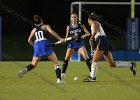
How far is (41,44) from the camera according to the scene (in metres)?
16.9

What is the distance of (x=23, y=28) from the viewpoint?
4738 cm

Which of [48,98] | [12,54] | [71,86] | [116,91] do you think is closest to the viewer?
[48,98]

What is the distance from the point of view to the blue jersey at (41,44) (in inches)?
665

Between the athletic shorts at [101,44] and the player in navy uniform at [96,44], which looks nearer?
the player in navy uniform at [96,44]

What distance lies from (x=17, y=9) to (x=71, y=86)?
32.1 metres

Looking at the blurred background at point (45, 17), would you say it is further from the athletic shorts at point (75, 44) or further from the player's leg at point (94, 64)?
the player's leg at point (94, 64)

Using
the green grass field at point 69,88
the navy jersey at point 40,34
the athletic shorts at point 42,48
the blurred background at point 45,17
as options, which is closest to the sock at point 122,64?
the green grass field at point 69,88

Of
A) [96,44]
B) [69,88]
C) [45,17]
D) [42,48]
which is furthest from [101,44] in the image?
[45,17]

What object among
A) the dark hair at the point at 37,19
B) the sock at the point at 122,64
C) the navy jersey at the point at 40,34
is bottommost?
the sock at the point at 122,64

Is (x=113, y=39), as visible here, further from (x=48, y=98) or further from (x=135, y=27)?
(x=48, y=98)

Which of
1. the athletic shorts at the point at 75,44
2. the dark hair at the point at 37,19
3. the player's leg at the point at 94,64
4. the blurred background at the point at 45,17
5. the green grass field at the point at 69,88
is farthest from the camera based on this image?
the blurred background at the point at 45,17

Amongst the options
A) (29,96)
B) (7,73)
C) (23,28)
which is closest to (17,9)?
(23,28)

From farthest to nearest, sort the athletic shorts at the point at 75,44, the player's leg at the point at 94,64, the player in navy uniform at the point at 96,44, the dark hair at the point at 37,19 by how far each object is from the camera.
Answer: the athletic shorts at the point at 75,44
the player's leg at the point at 94,64
the player in navy uniform at the point at 96,44
the dark hair at the point at 37,19

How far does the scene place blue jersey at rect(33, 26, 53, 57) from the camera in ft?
55.4
